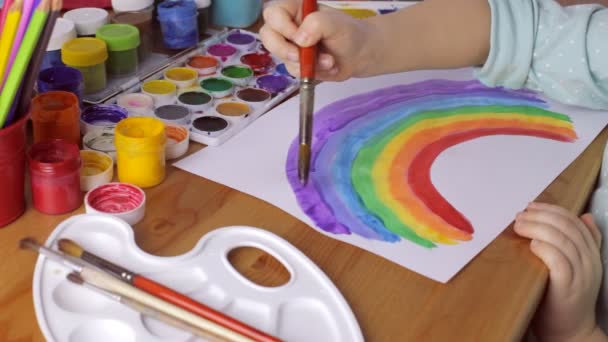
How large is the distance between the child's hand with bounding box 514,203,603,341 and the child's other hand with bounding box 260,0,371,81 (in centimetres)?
23

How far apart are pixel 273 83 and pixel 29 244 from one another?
0.37 meters

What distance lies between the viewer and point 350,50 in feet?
2.30

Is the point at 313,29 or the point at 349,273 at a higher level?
the point at 313,29

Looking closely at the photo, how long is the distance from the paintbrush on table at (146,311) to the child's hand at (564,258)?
0.94 feet

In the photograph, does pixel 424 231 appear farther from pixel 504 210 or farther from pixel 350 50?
pixel 350 50

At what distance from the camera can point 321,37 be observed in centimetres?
65

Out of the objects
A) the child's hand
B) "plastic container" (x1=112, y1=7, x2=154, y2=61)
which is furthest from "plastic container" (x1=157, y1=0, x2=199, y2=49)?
the child's hand

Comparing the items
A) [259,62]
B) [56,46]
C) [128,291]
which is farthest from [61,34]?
[128,291]

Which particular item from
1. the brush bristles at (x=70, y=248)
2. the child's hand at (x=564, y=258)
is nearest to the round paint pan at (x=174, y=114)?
the brush bristles at (x=70, y=248)

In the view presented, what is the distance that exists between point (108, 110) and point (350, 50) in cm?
25

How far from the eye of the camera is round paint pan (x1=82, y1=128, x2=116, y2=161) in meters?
0.64

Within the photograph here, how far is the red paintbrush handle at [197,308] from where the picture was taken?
44cm

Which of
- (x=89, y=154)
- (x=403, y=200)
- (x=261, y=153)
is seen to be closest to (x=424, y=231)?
(x=403, y=200)

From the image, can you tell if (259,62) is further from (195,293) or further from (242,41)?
(195,293)
